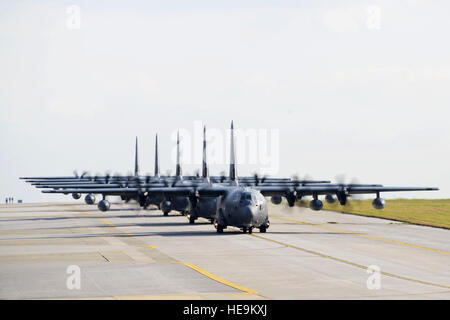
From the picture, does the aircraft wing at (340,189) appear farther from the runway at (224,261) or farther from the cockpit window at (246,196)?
the cockpit window at (246,196)

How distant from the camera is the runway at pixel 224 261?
90.6 ft

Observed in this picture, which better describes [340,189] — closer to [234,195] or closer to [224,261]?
[234,195]

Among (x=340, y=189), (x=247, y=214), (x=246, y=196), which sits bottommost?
(x=247, y=214)

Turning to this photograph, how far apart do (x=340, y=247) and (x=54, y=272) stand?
18.9 metres

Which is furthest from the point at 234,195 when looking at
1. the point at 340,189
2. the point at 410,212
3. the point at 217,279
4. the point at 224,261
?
the point at 410,212

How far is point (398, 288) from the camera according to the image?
93.9 ft

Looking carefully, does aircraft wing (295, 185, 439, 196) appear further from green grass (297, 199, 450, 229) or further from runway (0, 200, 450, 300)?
runway (0, 200, 450, 300)

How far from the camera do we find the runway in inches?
1087

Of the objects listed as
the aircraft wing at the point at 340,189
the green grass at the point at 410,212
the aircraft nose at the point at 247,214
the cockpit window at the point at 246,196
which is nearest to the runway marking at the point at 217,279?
the aircraft nose at the point at 247,214

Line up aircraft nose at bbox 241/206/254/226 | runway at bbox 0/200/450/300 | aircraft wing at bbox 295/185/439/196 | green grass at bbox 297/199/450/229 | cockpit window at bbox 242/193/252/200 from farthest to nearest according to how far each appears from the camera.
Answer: green grass at bbox 297/199/450/229 → aircraft wing at bbox 295/185/439/196 → cockpit window at bbox 242/193/252/200 → aircraft nose at bbox 241/206/254/226 → runway at bbox 0/200/450/300

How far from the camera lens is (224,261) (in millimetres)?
36844

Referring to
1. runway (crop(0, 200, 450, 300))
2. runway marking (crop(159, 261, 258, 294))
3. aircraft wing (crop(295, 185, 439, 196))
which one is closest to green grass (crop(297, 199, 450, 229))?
aircraft wing (crop(295, 185, 439, 196))
